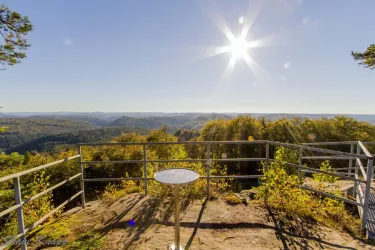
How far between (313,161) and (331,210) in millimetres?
9436

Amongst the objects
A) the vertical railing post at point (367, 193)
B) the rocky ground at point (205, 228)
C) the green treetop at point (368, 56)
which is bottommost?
the rocky ground at point (205, 228)

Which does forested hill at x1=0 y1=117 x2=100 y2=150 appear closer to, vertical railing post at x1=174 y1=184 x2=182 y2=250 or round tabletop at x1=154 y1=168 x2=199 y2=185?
round tabletop at x1=154 y1=168 x2=199 y2=185

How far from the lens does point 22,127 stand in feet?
551

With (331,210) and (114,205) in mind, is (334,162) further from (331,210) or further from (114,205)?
(114,205)

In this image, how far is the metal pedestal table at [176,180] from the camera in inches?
85.4

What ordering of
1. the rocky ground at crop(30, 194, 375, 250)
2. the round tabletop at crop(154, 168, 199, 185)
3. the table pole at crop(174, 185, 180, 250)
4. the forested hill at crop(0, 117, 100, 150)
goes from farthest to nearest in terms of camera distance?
the forested hill at crop(0, 117, 100, 150) → the rocky ground at crop(30, 194, 375, 250) → the table pole at crop(174, 185, 180, 250) → the round tabletop at crop(154, 168, 199, 185)

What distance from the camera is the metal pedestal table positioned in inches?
85.4

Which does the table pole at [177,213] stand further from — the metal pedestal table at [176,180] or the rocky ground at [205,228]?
the rocky ground at [205,228]

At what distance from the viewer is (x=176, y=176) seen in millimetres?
2367

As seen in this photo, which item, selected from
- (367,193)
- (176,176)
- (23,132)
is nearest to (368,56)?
(367,193)

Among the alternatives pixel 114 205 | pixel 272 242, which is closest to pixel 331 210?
pixel 272 242

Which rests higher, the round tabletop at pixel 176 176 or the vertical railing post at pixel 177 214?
the round tabletop at pixel 176 176

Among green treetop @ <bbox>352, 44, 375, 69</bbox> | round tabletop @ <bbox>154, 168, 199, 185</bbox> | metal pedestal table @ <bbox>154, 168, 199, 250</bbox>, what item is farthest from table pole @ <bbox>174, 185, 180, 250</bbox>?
green treetop @ <bbox>352, 44, 375, 69</bbox>

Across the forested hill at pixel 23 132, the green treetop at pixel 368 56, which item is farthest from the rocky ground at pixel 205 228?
the forested hill at pixel 23 132
